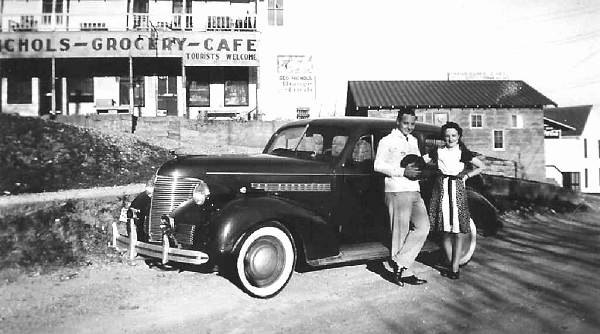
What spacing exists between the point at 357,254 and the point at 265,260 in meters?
1.08

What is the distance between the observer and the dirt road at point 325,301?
344 centimetres

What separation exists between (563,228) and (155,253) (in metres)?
7.84

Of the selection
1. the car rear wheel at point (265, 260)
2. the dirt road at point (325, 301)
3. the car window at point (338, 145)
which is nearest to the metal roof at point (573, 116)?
the dirt road at point (325, 301)

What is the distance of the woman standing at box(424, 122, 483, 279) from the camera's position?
4625mm

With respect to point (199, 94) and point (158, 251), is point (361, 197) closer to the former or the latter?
point (158, 251)

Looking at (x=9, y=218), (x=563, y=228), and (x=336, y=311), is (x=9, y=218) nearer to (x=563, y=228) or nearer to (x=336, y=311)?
(x=336, y=311)

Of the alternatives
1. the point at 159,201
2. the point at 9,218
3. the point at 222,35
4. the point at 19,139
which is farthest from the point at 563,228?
the point at 222,35

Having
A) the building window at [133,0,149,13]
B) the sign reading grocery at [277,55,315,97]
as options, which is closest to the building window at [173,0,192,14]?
the building window at [133,0,149,13]

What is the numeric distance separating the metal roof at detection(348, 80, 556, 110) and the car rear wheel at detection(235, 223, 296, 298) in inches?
870

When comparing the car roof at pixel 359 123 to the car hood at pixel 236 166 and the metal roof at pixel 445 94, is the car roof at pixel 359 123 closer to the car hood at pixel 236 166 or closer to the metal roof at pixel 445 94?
the car hood at pixel 236 166

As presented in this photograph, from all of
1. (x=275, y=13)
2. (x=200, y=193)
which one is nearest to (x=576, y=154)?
(x=275, y=13)

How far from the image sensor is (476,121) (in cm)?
2709

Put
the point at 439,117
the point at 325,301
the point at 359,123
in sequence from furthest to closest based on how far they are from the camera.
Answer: the point at 439,117
the point at 359,123
the point at 325,301

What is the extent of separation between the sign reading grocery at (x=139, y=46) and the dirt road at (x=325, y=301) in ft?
52.7
